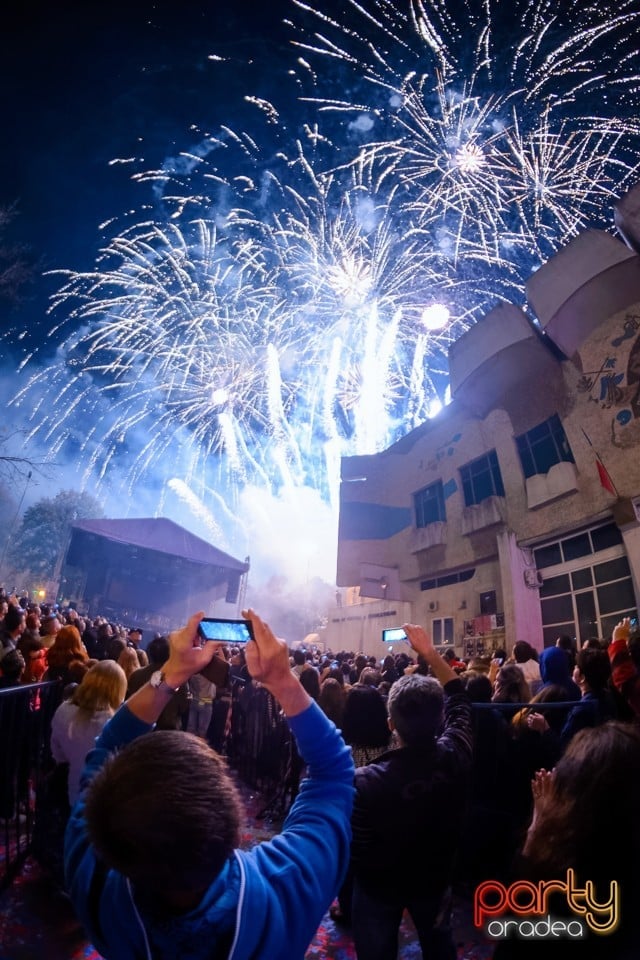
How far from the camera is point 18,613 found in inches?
295

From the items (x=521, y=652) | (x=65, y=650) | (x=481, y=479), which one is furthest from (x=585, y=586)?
(x=65, y=650)

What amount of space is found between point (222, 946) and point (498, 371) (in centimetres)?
1832

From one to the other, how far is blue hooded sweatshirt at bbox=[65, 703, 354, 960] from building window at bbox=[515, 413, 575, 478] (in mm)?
15883

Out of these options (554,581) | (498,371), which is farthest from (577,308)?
(554,581)

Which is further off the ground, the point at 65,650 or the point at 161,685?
the point at 161,685

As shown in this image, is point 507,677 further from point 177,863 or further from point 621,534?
point 621,534

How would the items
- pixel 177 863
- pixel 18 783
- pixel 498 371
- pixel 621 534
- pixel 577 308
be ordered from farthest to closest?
pixel 498 371 < pixel 577 308 < pixel 621 534 < pixel 18 783 < pixel 177 863

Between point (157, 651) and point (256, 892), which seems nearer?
point (256, 892)

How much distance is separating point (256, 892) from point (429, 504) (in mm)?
21691

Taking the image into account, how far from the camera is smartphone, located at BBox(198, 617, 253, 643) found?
214 cm

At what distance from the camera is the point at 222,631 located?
2223 millimetres

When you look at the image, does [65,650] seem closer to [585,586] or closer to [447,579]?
[585,586]

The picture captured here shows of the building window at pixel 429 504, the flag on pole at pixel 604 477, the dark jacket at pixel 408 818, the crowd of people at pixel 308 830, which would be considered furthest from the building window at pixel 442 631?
the dark jacket at pixel 408 818

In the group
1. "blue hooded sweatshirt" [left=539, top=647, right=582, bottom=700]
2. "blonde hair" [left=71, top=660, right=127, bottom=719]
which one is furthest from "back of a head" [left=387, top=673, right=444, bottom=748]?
"blue hooded sweatshirt" [left=539, top=647, right=582, bottom=700]
